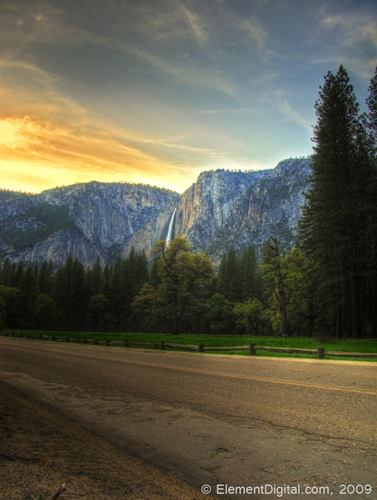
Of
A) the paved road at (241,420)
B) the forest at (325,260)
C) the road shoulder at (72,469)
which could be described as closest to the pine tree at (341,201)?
the forest at (325,260)

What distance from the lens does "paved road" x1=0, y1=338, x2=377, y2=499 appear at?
4.03 m

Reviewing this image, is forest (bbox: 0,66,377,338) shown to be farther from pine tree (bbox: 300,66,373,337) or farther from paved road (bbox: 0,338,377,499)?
paved road (bbox: 0,338,377,499)

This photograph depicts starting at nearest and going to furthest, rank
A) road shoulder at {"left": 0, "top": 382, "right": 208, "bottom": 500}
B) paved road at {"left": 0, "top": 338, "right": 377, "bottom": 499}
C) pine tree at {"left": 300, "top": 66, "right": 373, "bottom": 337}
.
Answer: road shoulder at {"left": 0, "top": 382, "right": 208, "bottom": 500}, paved road at {"left": 0, "top": 338, "right": 377, "bottom": 499}, pine tree at {"left": 300, "top": 66, "right": 373, "bottom": 337}

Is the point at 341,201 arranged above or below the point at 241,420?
above

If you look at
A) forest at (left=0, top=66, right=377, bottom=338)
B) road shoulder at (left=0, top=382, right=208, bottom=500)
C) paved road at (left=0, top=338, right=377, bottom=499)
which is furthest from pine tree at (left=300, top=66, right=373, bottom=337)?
road shoulder at (left=0, top=382, right=208, bottom=500)

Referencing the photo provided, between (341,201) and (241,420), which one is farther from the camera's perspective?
(341,201)

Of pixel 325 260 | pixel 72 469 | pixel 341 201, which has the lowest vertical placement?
pixel 72 469

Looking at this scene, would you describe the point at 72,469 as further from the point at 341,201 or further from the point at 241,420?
the point at 341,201

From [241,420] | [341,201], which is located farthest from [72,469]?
[341,201]

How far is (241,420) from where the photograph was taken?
5.93 m

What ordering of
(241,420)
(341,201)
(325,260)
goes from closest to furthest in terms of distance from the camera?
(241,420) → (341,201) → (325,260)

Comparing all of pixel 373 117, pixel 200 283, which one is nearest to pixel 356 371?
pixel 373 117

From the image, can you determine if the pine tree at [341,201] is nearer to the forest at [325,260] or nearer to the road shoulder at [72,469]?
the forest at [325,260]

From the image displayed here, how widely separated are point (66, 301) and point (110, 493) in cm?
10926
